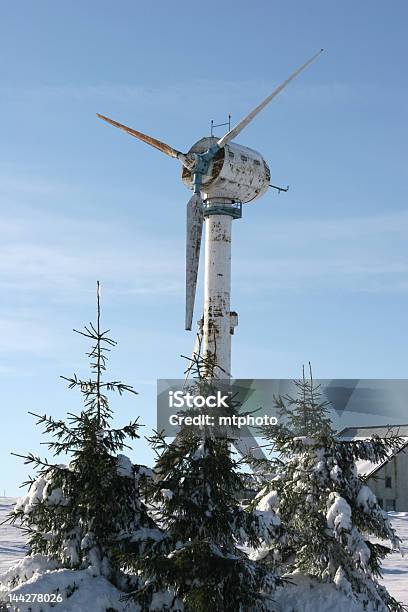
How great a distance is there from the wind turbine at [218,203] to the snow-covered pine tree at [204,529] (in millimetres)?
38761

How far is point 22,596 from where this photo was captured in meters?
18.0

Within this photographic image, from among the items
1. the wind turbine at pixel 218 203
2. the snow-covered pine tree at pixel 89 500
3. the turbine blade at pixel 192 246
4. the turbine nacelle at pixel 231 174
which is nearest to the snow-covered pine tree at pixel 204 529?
the snow-covered pine tree at pixel 89 500

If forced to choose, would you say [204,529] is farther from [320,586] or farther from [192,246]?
[192,246]

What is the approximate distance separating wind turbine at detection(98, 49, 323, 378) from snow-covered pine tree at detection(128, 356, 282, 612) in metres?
38.8

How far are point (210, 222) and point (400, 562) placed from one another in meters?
30.0

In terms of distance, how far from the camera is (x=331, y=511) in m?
19.6

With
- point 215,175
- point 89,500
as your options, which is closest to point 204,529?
point 89,500

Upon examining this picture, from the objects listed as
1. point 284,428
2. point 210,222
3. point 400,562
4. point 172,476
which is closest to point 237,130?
point 210,222

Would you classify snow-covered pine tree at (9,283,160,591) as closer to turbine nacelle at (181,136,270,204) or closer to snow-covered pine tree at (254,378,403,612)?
snow-covered pine tree at (254,378,403,612)

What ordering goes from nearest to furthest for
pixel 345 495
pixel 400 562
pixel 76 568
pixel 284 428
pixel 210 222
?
pixel 76 568 → pixel 345 495 → pixel 284 428 → pixel 400 562 → pixel 210 222

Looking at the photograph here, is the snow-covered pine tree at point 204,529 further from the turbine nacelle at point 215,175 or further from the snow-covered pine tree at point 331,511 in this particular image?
the turbine nacelle at point 215,175

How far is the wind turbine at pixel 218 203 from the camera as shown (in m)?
59.1

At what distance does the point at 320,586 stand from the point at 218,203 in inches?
1675

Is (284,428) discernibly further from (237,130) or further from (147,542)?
(237,130)
